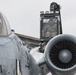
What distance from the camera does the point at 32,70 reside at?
10.9 m

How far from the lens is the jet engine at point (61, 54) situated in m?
10.8

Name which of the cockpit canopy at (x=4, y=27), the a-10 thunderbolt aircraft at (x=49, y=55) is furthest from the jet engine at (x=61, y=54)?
the cockpit canopy at (x=4, y=27)

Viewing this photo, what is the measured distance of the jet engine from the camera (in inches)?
427

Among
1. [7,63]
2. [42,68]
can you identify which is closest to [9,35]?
[7,63]

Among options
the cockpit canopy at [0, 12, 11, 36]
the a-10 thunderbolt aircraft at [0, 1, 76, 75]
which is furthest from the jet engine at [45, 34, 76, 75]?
the cockpit canopy at [0, 12, 11, 36]

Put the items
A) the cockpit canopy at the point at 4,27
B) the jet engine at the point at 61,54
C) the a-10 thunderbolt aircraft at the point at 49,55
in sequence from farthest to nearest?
the jet engine at the point at 61,54, the cockpit canopy at the point at 4,27, the a-10 thunderbolt aircraft at the point at 49,55

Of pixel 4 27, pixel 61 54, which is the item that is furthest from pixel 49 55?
pixel 4 27

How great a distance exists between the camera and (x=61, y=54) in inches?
429

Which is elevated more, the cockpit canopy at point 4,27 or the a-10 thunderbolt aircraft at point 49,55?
the cockpit canopy at point 4,27

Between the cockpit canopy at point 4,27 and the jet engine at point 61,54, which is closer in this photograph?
the cockpit canopy at point 4,27

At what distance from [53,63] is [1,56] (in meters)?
2.66

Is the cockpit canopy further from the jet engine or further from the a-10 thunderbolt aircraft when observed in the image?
the jet engine

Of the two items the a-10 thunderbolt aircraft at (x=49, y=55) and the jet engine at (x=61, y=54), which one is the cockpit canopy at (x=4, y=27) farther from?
the jet engine at (x=61, y=54)

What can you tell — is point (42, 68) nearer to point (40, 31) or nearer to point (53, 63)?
point (53, 63)
